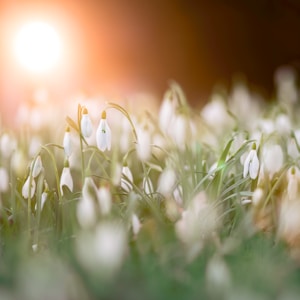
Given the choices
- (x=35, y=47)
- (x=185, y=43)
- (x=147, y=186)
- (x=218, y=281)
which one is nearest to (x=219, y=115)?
(x=147, y=186)

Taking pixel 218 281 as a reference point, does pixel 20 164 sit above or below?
above

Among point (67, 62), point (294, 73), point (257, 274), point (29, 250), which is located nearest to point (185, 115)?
point (29, 250)

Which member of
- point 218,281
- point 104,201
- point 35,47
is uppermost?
point 35,47

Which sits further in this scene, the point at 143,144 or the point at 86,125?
the point at 143,144

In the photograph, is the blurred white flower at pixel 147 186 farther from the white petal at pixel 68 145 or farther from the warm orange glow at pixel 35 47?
the warm orange glow at pixel 35 47

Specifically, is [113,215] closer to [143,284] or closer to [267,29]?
[143,284]

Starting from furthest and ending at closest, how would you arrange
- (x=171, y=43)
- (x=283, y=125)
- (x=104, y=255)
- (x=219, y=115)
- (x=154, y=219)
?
(x=171, y=43), (x=219, y=115), (x=283, y=125), (x=154, y=219), (x=104, y=255)

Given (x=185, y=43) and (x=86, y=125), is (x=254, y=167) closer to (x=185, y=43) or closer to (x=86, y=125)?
(x=86, y=125)
